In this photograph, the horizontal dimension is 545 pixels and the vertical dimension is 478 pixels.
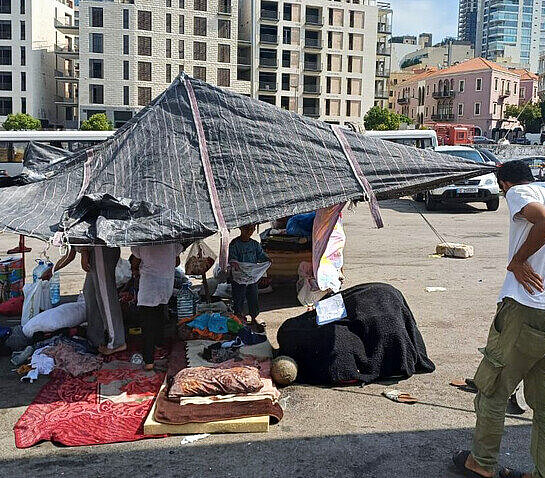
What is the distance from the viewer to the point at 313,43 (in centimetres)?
6912

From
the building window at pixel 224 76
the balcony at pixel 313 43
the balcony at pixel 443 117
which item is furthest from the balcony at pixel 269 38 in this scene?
the balcony at pixel 443 117

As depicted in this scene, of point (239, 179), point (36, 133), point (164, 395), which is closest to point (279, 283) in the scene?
point (239, 179)

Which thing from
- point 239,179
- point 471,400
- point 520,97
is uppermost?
point 520,97

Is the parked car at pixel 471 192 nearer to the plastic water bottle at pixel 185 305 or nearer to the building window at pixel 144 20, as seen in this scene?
the plastic water bottle at pixel 185 305

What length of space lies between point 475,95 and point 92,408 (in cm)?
8526

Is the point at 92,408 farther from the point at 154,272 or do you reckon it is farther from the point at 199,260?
the point at 199,260

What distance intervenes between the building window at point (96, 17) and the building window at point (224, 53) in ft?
38.2

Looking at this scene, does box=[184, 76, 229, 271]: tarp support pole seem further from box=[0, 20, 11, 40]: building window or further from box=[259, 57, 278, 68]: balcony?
box=[0, 20, 11, 40]: building window

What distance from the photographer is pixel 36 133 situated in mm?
25000

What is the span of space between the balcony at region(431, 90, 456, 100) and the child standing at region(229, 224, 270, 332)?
83.8 meters

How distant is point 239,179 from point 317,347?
1.81 metres

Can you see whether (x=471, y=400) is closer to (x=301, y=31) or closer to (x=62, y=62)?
(x=301, y=31)

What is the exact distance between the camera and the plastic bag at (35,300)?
7422mm

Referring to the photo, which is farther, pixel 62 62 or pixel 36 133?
pixel 62 62
